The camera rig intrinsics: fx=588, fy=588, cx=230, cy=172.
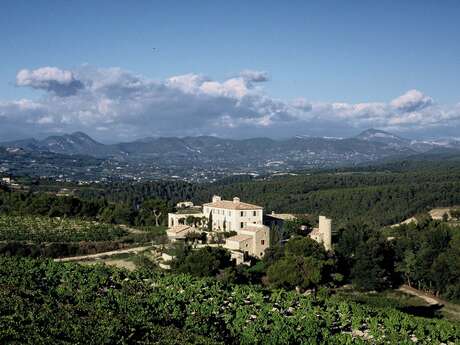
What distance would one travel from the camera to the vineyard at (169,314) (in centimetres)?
1938

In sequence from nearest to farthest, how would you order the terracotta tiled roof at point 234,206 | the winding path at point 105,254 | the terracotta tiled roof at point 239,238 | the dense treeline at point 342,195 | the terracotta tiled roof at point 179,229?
the winding path at point 105,254, the terracotta tiled roof at point 239,238, the terracotta tiled roof at point 179,229, the terracotta tiled roof at point 234,206, the dense treeline at point 342,195

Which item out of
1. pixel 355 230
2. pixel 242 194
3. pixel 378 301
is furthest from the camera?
pixel 242 194

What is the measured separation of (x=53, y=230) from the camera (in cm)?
5138

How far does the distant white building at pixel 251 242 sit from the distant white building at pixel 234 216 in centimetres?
470

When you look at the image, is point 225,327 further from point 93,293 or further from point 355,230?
point 355,230

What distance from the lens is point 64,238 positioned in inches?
1916

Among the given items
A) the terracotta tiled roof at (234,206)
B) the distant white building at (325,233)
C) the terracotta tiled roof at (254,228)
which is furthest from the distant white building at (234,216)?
the distant white building at (325,233)

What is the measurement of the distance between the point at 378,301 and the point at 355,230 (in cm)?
1162

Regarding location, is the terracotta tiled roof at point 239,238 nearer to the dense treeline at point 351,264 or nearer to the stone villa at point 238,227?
the stone villa at point 238,227

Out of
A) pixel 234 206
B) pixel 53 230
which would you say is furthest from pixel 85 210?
pixel 234 206

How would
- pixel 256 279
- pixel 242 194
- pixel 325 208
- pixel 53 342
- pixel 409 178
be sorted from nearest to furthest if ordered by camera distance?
pixel 53 342, pixel 256 279, pixel 325 208, pixel 242 194, pixel 409 178

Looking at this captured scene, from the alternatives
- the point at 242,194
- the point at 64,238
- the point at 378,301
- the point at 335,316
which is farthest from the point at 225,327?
the point at 242,194

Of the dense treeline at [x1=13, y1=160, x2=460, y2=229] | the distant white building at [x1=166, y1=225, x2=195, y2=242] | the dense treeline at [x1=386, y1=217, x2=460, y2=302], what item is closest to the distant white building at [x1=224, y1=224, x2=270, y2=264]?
the distant white building at [x1=166, y1=225, x2=195, y2=242]

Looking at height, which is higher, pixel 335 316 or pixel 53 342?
pixel 53 342
